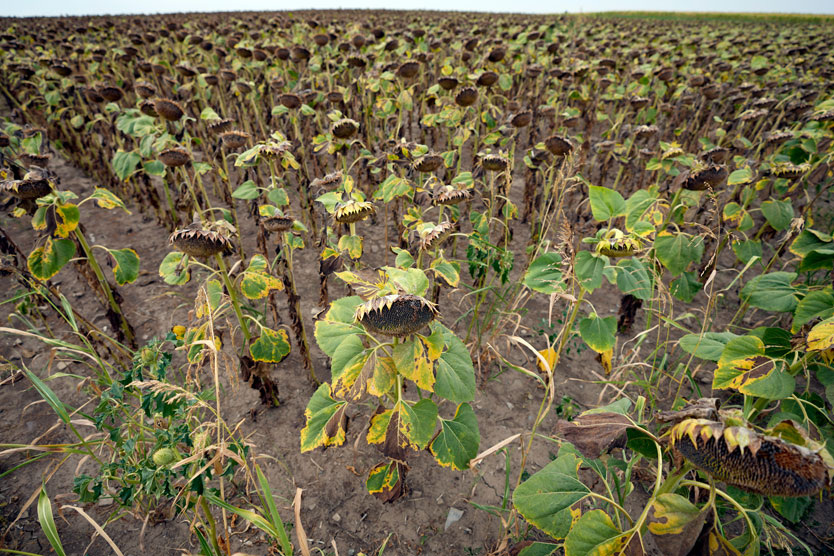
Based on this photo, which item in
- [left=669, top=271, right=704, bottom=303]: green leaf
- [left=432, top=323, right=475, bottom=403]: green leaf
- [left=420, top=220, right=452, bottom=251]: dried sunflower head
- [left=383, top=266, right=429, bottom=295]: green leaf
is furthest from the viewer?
[left=669, top=271, right=704, bottom=303]: green leaf

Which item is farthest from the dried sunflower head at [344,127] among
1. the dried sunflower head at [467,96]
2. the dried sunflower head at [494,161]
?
the dried sunflower head at [467,96]

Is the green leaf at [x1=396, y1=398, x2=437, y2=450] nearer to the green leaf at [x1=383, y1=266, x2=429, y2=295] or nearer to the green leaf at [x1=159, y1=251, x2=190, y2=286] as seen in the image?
the green leaf at [x1=383, y1=266, x2=429, y2=295]

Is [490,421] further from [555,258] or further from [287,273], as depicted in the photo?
[287,273]

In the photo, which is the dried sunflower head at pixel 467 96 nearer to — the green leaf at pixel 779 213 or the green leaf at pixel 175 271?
the green leaf at pixel 779 213

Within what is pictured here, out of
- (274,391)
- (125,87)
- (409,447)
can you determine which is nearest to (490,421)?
(409,447)

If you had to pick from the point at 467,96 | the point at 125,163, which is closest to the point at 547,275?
the point at 467,96

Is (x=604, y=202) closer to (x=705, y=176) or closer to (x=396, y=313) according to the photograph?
(x=705, y=176)

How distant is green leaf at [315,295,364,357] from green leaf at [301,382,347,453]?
29 centimetres

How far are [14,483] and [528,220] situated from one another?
4.76 metres

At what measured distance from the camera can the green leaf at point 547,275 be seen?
5.79 ft

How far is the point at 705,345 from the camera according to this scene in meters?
1.62

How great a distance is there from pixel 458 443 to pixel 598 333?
3.19 ft

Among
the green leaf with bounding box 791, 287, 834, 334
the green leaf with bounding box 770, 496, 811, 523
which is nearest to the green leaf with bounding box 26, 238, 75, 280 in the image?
the green leaf with bounding box 791, 287, 834, 334

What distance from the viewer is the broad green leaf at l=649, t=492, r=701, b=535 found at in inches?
41.5
